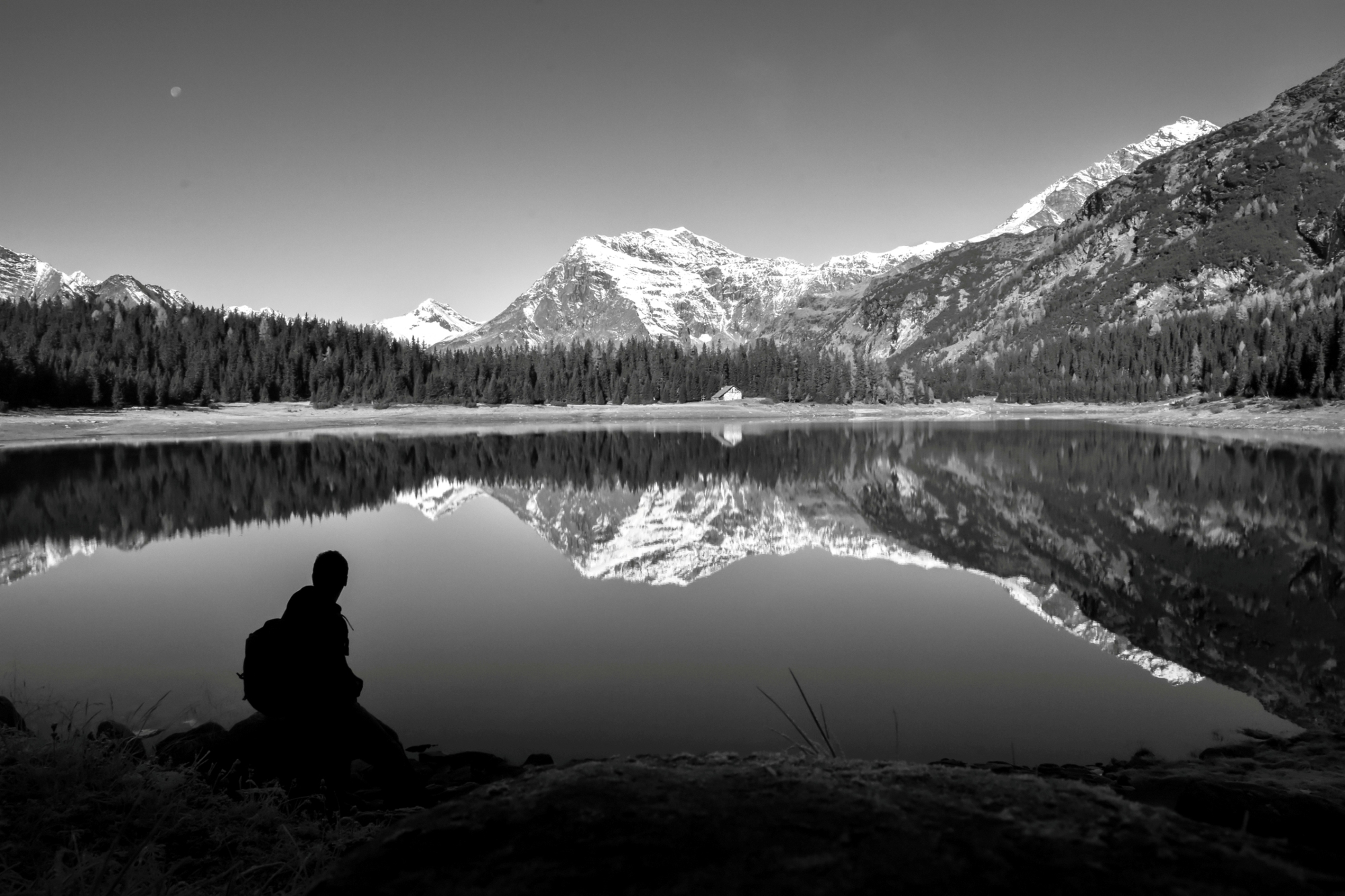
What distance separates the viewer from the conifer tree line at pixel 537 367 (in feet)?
278

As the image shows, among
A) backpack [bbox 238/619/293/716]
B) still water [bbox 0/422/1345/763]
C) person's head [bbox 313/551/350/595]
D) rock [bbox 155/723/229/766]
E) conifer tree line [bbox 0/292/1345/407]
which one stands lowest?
still water [bbox 0/422/1345/763]

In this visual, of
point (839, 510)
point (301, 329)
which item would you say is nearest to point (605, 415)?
point (301, 329)

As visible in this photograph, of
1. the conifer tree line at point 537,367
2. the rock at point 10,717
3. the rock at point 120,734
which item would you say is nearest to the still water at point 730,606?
the rock at point 10,717

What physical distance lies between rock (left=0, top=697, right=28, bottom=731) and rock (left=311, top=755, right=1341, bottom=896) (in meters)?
5.81

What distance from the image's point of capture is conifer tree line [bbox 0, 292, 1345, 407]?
84.8 meters

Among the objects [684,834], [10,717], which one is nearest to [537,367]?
[10,717]

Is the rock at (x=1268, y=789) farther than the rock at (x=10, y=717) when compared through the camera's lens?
No

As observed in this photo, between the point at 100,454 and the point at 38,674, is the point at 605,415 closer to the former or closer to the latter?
the point at 100,454

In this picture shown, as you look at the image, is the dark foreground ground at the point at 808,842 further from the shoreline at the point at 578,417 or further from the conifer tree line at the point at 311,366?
the conifer tree line at the point at 311,366

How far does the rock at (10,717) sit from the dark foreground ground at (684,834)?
1605 millimetres

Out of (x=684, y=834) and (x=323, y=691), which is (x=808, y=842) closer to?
(x=684, y=834)

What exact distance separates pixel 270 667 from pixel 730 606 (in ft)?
28.0

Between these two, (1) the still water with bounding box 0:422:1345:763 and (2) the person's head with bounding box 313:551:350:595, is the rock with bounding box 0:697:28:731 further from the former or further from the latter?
(2) the person's head with bounding box 313:551:350:595


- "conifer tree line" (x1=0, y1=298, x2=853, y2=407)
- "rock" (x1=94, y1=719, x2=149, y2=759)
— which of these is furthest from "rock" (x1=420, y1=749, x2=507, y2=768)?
"conifer tree line" (x1=0, y1=298, x2=853, y2=407)
